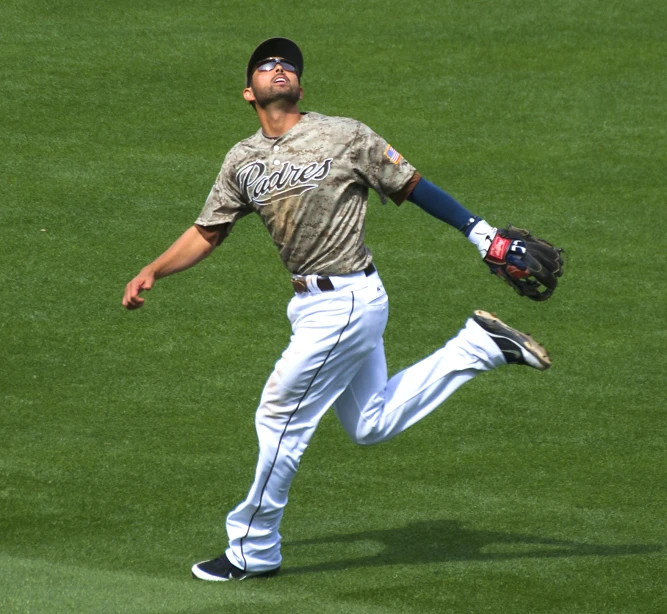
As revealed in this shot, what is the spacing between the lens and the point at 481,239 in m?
4.71

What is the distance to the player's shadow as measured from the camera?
16.3 feet

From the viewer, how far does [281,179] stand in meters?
4.58

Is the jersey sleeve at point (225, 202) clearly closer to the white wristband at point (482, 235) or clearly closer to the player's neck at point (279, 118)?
→ the player's neck at point (279, 118)

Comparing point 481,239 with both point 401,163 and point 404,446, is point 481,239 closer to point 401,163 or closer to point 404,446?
point 401,163

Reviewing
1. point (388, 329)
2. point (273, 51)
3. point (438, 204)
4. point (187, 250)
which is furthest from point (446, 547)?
point (388, 329)

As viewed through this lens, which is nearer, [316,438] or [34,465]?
[34,465]

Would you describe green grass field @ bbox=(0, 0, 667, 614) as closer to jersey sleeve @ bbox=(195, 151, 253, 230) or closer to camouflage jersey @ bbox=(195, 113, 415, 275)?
camouflage jersey @ bbox=(195, 113, 415, 275)

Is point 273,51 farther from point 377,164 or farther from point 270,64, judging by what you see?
point 377,164

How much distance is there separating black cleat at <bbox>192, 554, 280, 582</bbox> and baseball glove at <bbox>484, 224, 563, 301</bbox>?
1488mm

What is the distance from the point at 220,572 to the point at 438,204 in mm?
1662

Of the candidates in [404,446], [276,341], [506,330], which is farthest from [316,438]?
[506,330]

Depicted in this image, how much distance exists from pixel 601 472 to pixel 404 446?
0.98 m

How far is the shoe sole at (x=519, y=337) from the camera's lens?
4785mm

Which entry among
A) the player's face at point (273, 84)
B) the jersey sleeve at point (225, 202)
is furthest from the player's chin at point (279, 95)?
the jersey sleeve at point (225, 202)
